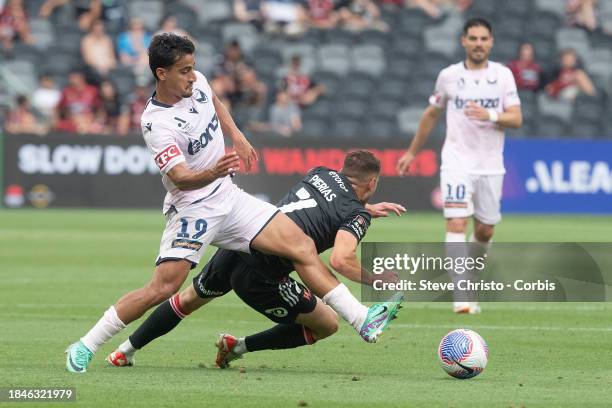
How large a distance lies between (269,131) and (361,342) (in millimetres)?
15481

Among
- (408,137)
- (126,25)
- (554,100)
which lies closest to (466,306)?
(408,137)

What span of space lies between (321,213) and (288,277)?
0.48 metres

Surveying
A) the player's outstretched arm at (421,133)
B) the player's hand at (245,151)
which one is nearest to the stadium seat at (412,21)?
the player's outstretched arm at (421,133)

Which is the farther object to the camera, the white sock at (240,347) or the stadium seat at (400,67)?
the stadium seat at (400,67)

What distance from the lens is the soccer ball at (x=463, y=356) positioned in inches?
311

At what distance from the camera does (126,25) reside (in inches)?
1113

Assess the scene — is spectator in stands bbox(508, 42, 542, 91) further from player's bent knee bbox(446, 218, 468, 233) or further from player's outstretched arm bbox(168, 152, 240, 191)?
player's outstretched arm bbox(168, 152, 240, 191)

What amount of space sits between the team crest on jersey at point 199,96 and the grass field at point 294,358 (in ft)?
5.53

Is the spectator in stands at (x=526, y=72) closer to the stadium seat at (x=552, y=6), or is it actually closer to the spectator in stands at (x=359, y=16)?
the stadium seat at (x=552, y=6)

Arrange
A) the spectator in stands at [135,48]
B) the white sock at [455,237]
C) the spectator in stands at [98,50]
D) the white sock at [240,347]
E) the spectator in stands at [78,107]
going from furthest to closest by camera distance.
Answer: the spectator in stands at [135,48], the spectator in stands at [98,50], the spectator in stands at [78,107], the white sock at [455,237], the white sock at [240,347]

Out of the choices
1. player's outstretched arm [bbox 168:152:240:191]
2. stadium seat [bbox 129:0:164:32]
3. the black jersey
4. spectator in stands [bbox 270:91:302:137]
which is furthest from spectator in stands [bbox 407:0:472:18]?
player's outstretched arm [bbox 168:152:240:191]

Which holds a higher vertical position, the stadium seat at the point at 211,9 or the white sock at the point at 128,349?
the white sock at the point at 128,349

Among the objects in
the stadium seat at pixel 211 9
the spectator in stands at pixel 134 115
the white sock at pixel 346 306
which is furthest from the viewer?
the stadium seat at pixel 211 9

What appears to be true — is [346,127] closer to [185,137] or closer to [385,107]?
[385,107]
